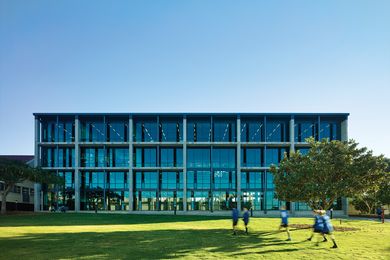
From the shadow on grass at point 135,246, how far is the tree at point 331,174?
27.8 feet

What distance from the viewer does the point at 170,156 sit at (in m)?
61.5

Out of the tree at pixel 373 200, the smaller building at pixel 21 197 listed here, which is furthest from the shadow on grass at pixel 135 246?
the smaller building at pixel 21 197

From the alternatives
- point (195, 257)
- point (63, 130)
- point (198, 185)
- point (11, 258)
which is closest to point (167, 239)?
point (195, 257)

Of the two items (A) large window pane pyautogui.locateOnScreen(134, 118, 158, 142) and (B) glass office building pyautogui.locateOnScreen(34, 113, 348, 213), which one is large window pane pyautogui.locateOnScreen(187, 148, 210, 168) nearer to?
(B) glass office building pyautogui.locateOnScreen(34, 113, 348, 213)

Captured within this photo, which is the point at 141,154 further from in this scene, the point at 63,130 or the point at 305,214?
the point at 305,214

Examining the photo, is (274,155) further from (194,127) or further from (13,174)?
(13,174)

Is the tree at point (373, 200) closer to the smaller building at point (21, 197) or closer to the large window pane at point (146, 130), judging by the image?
the large window pane at point (146, 130)

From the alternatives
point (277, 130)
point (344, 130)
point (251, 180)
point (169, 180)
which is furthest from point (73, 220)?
point (344, 130)

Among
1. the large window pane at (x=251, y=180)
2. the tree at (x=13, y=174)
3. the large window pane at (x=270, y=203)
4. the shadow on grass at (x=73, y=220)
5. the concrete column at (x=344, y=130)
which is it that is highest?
the concrete column at (x=344, y=130)

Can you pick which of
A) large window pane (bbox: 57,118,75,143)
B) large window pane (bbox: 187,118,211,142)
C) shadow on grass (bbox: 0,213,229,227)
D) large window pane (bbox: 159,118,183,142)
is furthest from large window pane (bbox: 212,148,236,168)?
shadow on grass (bbox: 0,213,229,227)

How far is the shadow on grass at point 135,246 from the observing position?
16016 millimetres

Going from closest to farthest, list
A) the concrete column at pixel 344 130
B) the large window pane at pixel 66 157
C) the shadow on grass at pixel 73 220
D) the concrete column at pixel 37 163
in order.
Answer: the shadow on grass at pixel 73 220, the concrete column at pixel 37 163, the concrete column at pixel 344 130, the large window pane at pixel 66 157

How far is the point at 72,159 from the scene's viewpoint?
6094 centimetres

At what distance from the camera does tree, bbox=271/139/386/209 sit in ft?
94.7
